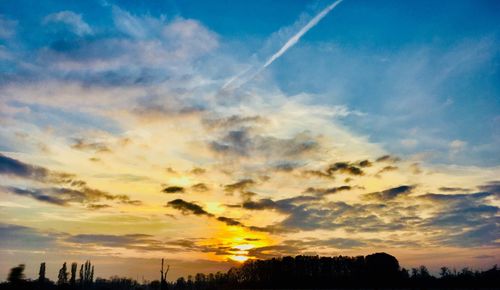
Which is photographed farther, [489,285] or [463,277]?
[463,277]

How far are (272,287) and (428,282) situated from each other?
71849 millimetres

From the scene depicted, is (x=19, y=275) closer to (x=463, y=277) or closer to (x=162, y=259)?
(x=162, y=259)

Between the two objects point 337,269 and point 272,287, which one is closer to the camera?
point 272,287

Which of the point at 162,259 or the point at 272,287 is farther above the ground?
the point at 162,259

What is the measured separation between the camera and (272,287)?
585 ft

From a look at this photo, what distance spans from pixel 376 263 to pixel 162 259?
119967 millimetres

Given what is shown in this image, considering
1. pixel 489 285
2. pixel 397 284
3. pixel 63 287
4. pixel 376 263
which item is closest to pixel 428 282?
pixel 397 284

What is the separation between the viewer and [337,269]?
195625 millimetres

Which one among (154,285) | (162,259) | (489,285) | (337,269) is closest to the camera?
(162,259)

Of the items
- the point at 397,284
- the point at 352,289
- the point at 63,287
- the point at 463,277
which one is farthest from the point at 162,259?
the point at 463,277

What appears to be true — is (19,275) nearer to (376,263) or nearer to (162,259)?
(162,259)

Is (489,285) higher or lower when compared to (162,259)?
lower

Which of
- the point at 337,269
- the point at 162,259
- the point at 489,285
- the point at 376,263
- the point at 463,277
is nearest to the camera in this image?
the point at 162,259

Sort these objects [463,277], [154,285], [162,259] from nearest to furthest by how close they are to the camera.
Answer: [162,259] < [463,277] < [154,285]
